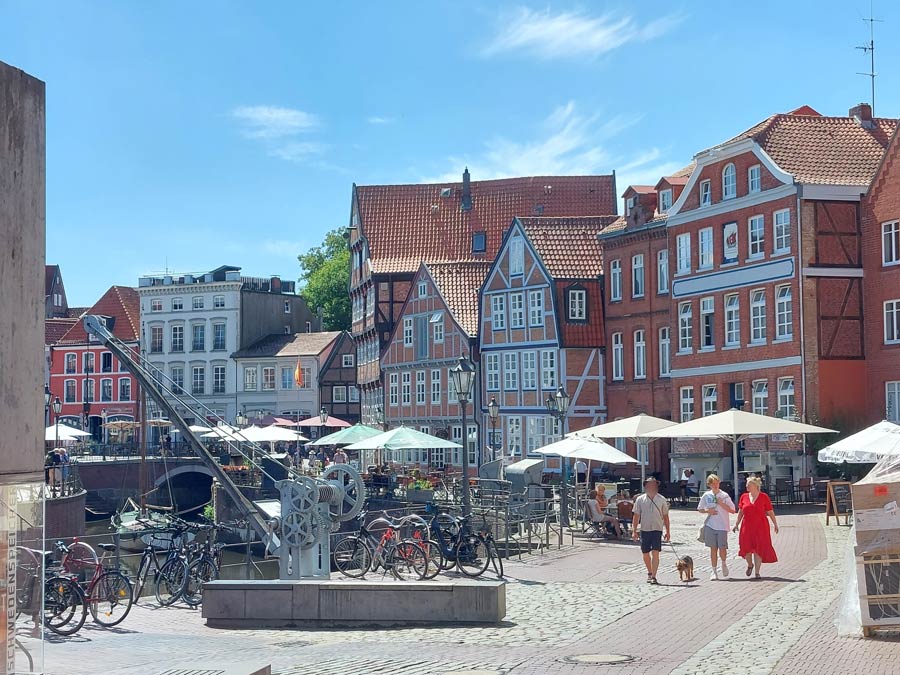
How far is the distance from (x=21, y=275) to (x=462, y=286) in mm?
55295

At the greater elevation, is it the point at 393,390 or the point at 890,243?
the point at 890,243

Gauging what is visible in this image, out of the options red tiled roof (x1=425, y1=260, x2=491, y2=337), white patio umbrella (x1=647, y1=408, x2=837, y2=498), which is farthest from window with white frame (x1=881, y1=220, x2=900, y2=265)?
red tiled roof (x1=425, y1=260, x2=491, y2=337)

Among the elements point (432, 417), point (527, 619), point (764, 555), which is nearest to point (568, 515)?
point (764, 555)

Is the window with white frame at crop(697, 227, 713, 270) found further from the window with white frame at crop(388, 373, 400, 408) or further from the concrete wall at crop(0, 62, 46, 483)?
the concrete wall at crop(0, 62, 46, 483)

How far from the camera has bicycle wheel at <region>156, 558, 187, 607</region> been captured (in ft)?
65.3

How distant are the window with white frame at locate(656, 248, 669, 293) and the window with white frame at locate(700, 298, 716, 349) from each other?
3.84m

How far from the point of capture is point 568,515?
98.2ft

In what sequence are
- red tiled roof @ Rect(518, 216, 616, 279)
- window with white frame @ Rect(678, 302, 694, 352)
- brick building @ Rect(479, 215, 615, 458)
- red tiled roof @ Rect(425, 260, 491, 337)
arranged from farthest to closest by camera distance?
red tiled roof @ Rect(425, 260, 491, 337) < red tiled roof @ Rect(518, 216, 616, 279) < brick building @ Rect(479, 215, 615, 458) < window with white frame @ Rect(678, 302, 694, 352)

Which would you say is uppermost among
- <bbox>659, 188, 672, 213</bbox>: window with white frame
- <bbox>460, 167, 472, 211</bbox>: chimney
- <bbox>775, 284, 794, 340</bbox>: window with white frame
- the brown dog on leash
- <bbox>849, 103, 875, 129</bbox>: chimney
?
<bbox>460, 167, 472, 211</bbox>: chimney

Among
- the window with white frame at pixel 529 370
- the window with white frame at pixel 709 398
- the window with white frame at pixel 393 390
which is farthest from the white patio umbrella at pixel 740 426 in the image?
the window with white frame at pixel 393 390

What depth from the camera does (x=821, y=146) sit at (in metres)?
42.2

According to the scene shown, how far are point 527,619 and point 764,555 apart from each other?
194 inches

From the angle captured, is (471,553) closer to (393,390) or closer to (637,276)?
(637,276)

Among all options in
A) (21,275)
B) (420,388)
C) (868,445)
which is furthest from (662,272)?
(21,275)
